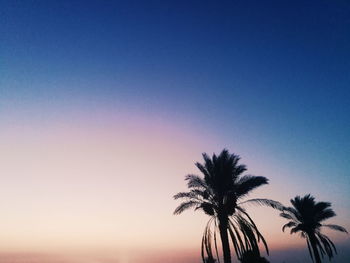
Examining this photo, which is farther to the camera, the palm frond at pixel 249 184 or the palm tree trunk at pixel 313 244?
the palm tree trunk at pixel 313 244

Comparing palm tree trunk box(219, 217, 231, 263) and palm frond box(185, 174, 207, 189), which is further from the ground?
palm frond box(185, 174, 207, 189)

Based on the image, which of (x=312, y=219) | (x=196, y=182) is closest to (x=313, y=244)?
(x=312, y=219)

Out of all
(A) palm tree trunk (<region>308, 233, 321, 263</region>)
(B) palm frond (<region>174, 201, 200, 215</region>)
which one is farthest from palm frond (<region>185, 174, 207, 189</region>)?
(A) palm tree trunk (<region>308, 233, 321, 263</region>)

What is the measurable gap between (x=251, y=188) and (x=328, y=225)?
681 inches

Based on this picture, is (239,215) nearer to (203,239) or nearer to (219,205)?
(219,205)

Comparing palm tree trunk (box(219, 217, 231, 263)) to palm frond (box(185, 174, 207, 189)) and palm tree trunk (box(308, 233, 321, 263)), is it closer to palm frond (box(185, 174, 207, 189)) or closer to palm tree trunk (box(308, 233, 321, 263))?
palm frond (box(185, 174, 207, 189))

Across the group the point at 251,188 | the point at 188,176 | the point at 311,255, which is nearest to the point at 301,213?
the point at 311,255

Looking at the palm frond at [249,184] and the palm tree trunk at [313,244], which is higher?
the palm frond at [249,184]

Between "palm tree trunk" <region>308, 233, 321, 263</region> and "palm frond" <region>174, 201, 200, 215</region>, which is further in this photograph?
"palm tree trunk" <region>308, 233, 321, 263</region>

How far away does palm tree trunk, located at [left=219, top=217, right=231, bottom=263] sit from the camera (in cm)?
1734

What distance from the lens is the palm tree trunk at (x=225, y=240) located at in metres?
17.3

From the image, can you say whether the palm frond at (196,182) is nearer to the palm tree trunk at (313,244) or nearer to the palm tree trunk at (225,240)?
the palm tree trunk at (225,240)

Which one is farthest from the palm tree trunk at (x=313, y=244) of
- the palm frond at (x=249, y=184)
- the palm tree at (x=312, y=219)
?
the palm frond at (x=249, y=184)

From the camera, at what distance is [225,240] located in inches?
696
